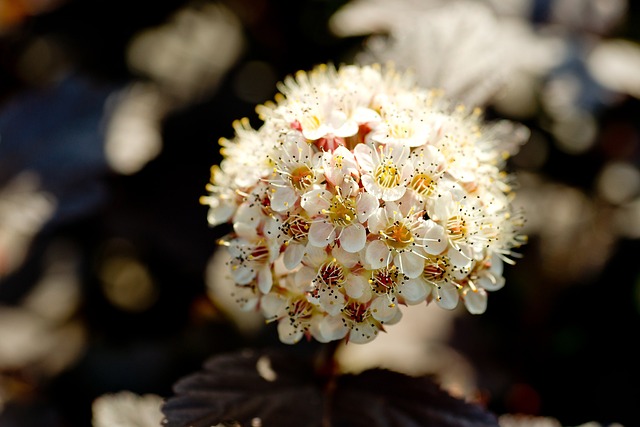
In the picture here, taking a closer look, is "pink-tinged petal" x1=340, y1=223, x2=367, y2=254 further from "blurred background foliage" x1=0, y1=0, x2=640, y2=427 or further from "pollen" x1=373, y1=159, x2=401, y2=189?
"blurred background foliage" x1=0, y1=0, x2=640, y2=427

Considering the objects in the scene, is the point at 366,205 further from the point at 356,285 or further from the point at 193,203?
the point at 193,203

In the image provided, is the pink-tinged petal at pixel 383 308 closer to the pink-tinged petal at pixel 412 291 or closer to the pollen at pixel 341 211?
the pink-tinged petal at pixel 412 291

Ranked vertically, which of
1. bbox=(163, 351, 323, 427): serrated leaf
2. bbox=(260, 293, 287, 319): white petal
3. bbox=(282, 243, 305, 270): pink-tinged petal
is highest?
bbox=(282, 243, 305, 270): pink-tinged petal

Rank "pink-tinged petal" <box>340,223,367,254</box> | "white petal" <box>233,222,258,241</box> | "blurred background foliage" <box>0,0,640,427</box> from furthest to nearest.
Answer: "blurred background foliage" <box>0,0,640,427</box>
"white petal" <box>233,222,258,241</box>
"pink-tinged petal" <box>340,223,367,254</box>

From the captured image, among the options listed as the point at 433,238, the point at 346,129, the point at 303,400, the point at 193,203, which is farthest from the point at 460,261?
the point at 193,203

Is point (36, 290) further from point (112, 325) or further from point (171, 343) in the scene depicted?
point (171, 343)

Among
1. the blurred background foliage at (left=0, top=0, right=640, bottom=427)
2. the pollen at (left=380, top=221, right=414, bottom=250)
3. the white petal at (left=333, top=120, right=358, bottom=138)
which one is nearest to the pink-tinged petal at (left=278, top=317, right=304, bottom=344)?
the pollen at (left=380, top=221, right=414, bottom=250)

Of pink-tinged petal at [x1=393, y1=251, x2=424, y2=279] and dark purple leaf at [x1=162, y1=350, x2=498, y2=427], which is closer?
pink-tinged petal at [x1=393, y1=251, x2=424, y2=279]
